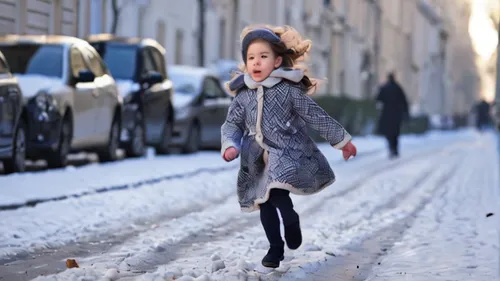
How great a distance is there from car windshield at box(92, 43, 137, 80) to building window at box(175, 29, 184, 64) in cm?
1301

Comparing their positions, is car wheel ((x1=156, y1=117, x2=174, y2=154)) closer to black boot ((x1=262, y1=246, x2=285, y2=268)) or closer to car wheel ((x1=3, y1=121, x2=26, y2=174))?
car wheel ((x1=3, y1=121, x2=26, y2=174))

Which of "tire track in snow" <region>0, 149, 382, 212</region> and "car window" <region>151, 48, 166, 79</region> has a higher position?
"car window" <region>151, 48, 166, 79</region>

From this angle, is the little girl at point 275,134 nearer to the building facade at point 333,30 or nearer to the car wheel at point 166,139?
the building facade at point 333,30

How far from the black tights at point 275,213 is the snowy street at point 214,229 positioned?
0.19 metres

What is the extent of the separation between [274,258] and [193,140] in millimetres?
14419

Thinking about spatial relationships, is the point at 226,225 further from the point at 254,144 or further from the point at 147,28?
the point at 147,28

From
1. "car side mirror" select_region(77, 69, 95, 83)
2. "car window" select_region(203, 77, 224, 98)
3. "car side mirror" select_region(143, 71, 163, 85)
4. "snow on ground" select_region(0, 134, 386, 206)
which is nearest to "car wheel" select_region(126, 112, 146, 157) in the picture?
"snow on ground" select_region(0, 134, 386, 206)

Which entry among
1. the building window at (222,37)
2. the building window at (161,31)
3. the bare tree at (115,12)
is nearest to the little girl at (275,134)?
the bare tree at (115,12)

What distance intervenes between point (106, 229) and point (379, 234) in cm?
184

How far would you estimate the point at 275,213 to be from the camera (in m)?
6.77

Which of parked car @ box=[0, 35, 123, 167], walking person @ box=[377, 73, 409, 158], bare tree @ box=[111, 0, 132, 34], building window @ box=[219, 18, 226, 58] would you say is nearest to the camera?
parked car @ box=[0, 35, 123, 167]

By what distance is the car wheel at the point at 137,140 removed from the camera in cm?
1808

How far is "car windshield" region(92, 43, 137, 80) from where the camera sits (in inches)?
723

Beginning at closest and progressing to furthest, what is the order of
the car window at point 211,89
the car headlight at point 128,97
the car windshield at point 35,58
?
the car windshield at point 35,58 → the car headlight at point 128,97 → the car window at point 211,89
